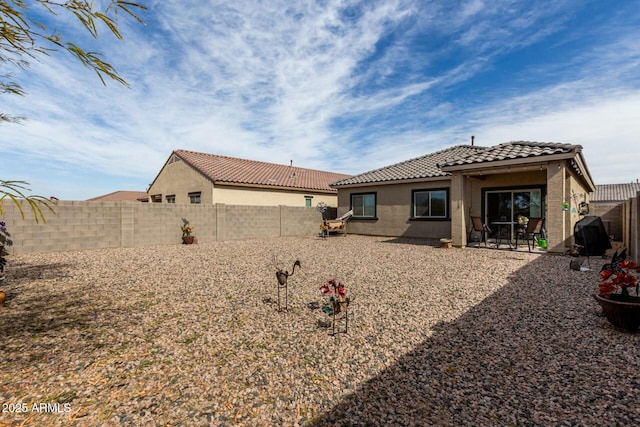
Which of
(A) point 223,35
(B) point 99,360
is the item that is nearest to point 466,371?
(B) point 99,360

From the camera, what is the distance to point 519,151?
948 centimetres

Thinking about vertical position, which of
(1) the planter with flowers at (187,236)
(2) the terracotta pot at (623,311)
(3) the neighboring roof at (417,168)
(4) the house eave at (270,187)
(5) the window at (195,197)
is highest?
(3) the neighboring roof at (417,168)

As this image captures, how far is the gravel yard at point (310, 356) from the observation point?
6.87ft

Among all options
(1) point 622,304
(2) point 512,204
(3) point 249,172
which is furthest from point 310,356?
(3) point 249,172

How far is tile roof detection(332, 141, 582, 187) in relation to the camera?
898 centimetres

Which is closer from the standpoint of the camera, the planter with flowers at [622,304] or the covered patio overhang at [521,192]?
the planter with flowers at [622,304]

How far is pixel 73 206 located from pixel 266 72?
8195 millimetres

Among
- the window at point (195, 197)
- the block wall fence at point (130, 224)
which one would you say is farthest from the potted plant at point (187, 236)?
the window at point (195, 197)

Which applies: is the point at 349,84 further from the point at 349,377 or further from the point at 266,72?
the point at 349,377

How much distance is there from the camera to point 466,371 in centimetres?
259

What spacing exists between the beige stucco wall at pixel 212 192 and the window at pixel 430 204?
843 cm

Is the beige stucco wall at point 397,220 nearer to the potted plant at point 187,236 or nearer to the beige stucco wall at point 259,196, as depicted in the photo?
the beige stucco wall at point 259,196

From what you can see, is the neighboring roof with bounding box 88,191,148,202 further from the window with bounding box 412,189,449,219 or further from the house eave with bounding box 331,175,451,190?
the window with bounding box 412,189,449,219

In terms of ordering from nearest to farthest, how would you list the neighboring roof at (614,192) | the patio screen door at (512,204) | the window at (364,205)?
the patio screen door at (512,204), the window at (364,205), the neighboring roof at (614,192)
